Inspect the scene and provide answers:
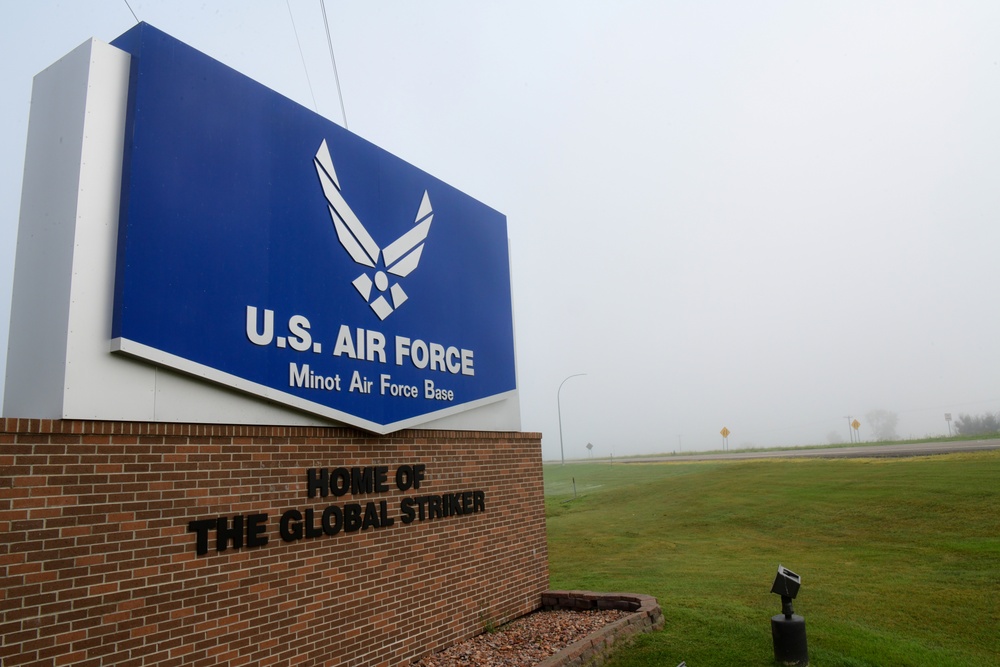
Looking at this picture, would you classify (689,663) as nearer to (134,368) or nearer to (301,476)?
(301,476)

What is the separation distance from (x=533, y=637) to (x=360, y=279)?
180 inches

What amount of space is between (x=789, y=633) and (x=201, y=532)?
5.78 m

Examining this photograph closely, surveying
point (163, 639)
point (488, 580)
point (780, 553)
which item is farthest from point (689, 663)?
point (780, 553)

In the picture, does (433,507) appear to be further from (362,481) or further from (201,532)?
(201,532)

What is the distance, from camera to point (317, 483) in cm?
619

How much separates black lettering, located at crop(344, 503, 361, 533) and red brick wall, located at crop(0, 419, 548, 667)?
9cm

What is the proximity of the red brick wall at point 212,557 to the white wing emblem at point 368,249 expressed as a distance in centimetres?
155

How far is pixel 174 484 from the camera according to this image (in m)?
4.96

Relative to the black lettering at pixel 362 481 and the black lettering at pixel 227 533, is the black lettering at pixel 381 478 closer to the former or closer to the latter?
the black lettering at pixel 362 481

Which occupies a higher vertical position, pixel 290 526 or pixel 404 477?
pixel 404 477

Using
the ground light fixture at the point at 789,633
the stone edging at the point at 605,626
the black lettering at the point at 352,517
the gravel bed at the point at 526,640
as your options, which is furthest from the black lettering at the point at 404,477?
the ground light fixture at the point at 789,633

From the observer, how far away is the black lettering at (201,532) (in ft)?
16.5

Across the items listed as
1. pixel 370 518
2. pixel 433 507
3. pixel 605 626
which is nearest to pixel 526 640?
pixel 605 626

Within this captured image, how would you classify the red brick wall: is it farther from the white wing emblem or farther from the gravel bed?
the white wing emblem
